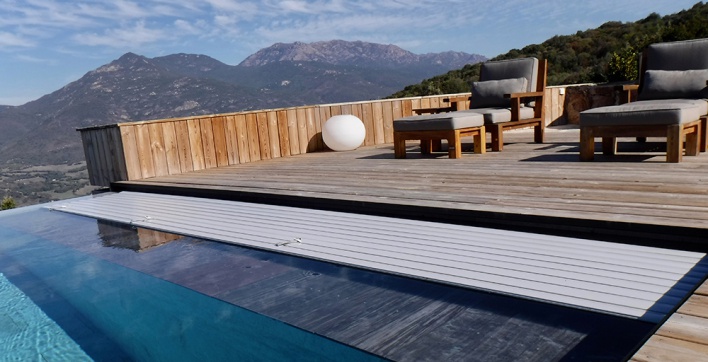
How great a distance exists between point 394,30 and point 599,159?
77.8ft

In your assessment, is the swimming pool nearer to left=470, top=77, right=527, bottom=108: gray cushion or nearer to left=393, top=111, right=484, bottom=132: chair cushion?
left=393, top=111, right=484, bottom=132: chair cushion

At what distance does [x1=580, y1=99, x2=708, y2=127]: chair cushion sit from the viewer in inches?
134

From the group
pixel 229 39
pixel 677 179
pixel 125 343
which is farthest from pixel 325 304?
pixel 229 39

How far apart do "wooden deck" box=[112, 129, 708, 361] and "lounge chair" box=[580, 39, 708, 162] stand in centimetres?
18

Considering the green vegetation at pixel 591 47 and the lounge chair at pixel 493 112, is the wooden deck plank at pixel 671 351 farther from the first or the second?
the green vegetation at pixel 591 47

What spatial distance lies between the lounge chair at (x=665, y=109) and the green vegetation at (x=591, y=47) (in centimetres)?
875

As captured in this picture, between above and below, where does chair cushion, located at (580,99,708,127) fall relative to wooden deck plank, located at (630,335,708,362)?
above

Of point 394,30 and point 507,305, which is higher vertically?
point 394,30

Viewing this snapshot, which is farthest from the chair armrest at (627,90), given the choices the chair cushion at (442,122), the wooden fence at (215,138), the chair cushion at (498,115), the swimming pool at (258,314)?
the swimming pool at (258,314)

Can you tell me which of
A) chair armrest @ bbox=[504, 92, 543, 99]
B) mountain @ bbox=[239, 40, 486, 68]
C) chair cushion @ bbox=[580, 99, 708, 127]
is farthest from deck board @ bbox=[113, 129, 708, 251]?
mountain @ bbox=[239, 40, 486, 68]

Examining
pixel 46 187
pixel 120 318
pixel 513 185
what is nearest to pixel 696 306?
pixel 513 185

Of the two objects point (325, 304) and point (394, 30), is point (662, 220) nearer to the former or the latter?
point (325, 304)

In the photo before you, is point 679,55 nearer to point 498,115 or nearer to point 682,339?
point 498,115

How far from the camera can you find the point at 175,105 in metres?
50.4
